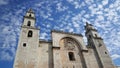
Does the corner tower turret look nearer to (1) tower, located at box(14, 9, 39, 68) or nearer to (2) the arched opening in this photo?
(1) tower, located at box(14, 9, 39, 68)

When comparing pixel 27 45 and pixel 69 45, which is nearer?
pixel 27 45

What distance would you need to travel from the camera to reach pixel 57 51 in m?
20.6

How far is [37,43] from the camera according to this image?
20.2m

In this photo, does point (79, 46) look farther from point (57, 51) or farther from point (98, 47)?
point (57, 51)

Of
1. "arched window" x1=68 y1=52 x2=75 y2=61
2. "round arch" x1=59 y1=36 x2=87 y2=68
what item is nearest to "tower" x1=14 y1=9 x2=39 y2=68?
"round arch" x1=59 y1=36 x2=87 y2=68

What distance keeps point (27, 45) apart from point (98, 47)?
15619mm

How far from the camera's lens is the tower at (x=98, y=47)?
889 inches

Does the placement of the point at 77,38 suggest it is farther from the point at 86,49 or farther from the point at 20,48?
the point at 20,48

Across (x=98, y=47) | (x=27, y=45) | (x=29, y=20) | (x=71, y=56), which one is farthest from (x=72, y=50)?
(x=29, y=20)

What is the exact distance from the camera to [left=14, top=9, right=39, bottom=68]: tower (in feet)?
56.2

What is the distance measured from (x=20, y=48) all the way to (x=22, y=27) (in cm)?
516

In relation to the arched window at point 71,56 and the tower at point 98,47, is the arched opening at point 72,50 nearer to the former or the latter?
the arched window at point 71,56

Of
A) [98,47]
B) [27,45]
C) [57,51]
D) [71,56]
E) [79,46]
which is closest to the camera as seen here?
[27,45]

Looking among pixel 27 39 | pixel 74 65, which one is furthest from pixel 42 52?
pixel 74 65
